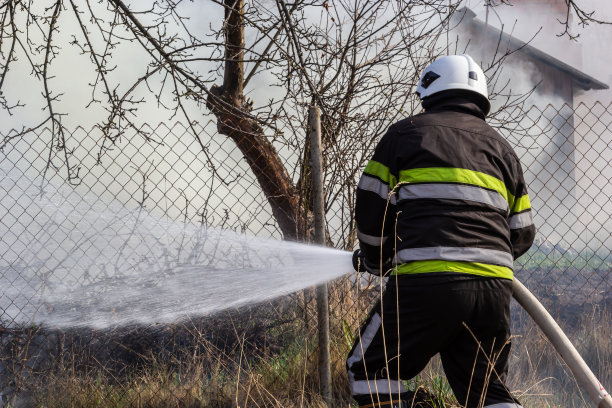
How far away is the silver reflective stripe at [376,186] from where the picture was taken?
2.92 m

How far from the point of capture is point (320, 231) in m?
3.66

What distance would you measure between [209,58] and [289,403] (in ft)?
6.81

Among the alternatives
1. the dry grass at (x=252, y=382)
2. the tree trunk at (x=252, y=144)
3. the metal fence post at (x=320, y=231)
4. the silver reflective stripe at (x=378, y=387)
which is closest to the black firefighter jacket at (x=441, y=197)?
the silver reflective stripe at (x=378, y=387)

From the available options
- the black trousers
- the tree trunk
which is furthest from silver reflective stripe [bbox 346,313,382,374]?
the tree trunk

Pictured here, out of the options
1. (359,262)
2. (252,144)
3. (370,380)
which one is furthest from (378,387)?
(252,144)

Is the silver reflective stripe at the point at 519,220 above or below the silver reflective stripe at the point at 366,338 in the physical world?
above

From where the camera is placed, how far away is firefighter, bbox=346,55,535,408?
9.01 ft

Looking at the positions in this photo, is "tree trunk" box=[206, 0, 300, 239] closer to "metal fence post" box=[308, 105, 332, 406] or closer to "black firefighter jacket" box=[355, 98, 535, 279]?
"metal fence post" box=[308, 105, 332, 406]

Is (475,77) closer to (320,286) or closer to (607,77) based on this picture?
(320,286)

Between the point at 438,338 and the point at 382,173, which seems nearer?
the point at 438,338

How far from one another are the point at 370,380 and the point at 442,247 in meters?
0.67

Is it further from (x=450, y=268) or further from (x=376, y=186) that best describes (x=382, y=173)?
(x=450, y=268)

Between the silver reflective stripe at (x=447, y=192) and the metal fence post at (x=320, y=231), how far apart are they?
2.78 feet

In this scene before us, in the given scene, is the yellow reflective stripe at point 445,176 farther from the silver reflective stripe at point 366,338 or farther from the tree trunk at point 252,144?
the tree trunk at point 252,144
